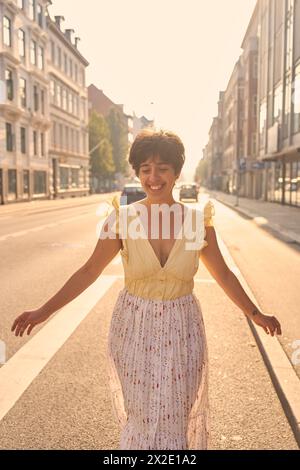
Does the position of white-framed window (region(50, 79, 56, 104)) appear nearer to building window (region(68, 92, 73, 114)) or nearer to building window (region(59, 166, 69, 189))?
building window (region(68, 92, 73, 114))

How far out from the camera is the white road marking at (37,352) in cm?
411

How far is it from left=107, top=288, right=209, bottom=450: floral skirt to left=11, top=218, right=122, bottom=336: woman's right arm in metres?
0.20

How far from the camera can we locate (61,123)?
56.7 meters

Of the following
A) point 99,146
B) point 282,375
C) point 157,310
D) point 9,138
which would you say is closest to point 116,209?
point 157,310

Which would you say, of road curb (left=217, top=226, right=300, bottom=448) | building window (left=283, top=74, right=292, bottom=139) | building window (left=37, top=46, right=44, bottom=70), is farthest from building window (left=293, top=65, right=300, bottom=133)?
road curb (left=217, top=226, right=300, bottom=448)

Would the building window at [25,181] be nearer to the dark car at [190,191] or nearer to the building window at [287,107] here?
the dark car at [190,191]

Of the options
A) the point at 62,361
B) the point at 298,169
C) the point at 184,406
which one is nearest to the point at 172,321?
the point at 184,406

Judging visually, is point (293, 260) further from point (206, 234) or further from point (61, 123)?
point (61, 123)

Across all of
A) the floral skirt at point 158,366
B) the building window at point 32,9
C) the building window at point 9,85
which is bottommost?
the floral skirt at point 158,366

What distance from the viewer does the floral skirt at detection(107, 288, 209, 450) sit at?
2.39m

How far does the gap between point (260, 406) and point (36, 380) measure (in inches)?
72.4

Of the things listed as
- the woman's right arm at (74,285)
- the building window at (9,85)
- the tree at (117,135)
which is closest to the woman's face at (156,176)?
the woman's right arm at (74,285)
